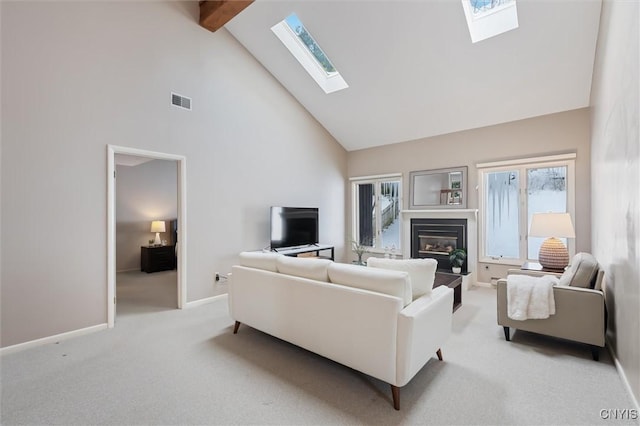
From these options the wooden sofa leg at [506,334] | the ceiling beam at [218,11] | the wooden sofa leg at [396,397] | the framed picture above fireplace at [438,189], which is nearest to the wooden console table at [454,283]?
the wooden sofa leg at [506,334]

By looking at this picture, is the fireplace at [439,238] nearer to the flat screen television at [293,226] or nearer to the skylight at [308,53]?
the flat screen television at [293,226]

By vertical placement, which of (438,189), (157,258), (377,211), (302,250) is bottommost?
(157,258)

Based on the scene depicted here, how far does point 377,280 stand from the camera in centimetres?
212

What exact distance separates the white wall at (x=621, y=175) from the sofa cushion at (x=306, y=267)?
204 cm

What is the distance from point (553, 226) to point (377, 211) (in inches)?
135

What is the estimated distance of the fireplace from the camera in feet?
17.6

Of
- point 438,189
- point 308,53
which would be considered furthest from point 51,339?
point 438,189

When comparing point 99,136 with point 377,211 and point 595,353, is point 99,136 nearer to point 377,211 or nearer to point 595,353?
point 377,211

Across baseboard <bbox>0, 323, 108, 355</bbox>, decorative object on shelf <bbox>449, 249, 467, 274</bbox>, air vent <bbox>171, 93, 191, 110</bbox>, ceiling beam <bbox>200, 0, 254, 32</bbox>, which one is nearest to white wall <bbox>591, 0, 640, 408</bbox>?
decorative object on shelf <bbox>449, 249, 467, 274</bbox>

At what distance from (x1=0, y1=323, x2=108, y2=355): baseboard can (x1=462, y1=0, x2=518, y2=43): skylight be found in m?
5.59

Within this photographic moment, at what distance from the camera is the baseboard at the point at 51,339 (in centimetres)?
273

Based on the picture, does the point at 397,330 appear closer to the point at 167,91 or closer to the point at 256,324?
the point at 256,324

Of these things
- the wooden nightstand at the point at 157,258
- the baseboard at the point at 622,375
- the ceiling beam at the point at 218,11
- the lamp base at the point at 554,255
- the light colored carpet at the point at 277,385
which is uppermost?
the ceiling beam at the point at 218,11

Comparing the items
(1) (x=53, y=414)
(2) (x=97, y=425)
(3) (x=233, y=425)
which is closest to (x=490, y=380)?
(3) (x=233, y=425)
